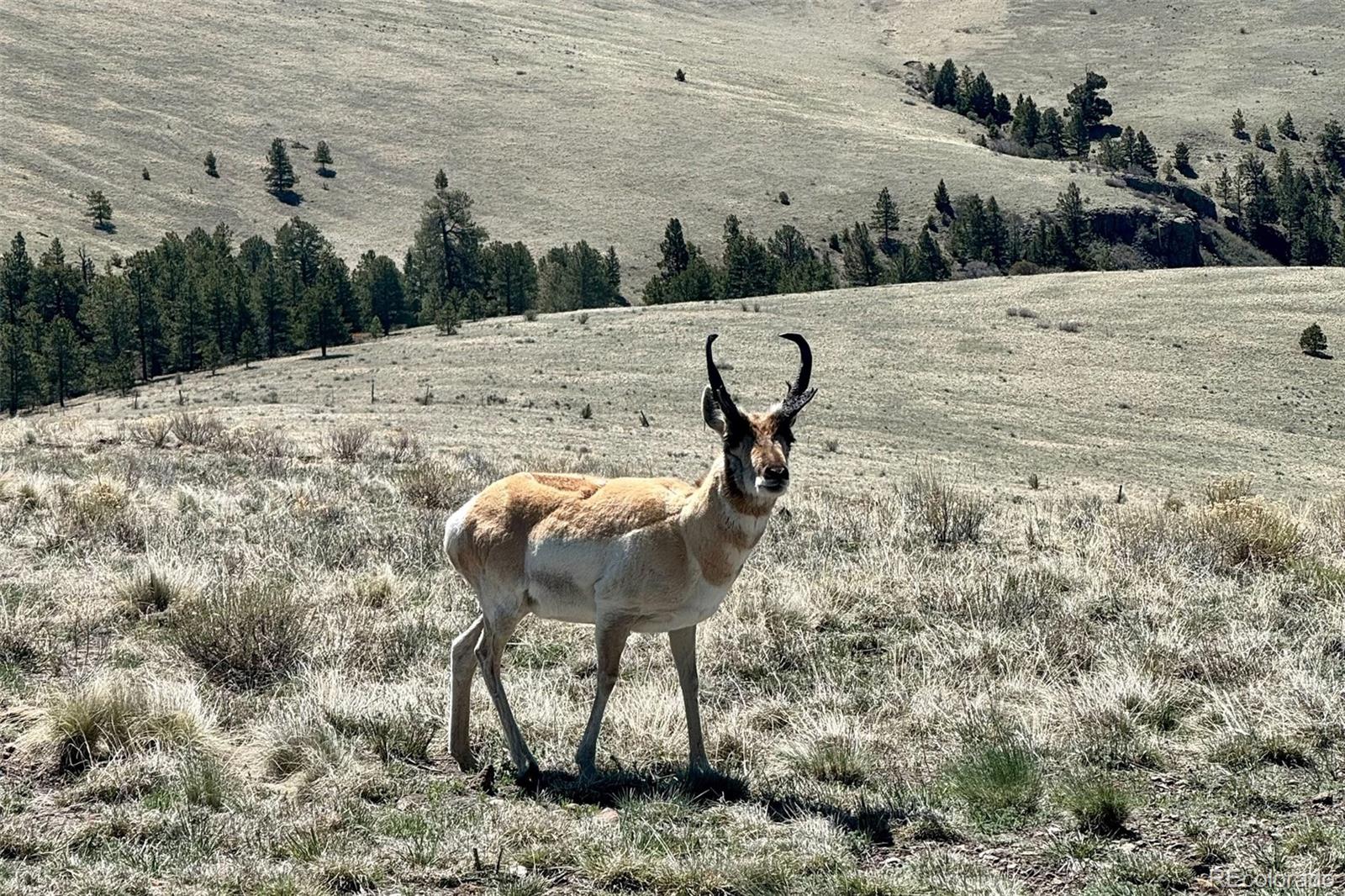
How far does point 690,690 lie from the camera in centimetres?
659

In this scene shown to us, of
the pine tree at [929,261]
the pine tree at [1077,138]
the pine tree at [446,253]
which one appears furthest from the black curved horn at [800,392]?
the pine tree at [1077,138]

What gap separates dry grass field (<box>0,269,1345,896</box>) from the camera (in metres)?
5.29

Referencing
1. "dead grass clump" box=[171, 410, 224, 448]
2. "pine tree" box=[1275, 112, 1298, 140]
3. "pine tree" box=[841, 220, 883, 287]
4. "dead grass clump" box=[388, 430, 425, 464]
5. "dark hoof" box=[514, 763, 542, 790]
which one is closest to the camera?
"dark hoof" box=[514, 763, 542, 790]

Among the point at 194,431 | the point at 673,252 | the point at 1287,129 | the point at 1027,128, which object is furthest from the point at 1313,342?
the point at 1287,129

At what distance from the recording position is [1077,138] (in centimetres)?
14975

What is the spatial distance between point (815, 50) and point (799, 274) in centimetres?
12292

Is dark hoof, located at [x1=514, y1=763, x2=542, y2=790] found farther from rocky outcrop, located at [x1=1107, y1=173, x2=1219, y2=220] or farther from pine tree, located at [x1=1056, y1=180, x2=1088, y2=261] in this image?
rocky outcrop, located at [x1=1107, y1=173, x2=1219, y2=220]

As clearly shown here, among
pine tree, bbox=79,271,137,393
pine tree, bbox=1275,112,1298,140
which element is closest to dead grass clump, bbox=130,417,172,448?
pine tree, bbox=79,271,137,393

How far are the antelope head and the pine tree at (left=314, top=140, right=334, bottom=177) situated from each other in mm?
119595

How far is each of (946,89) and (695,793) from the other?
A: 176m

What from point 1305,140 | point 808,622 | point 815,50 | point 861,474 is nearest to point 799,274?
point 861,474

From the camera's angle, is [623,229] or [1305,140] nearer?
[623,229]

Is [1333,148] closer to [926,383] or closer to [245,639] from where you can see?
[926,383]

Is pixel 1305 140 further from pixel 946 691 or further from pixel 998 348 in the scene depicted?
pixel 946 691
